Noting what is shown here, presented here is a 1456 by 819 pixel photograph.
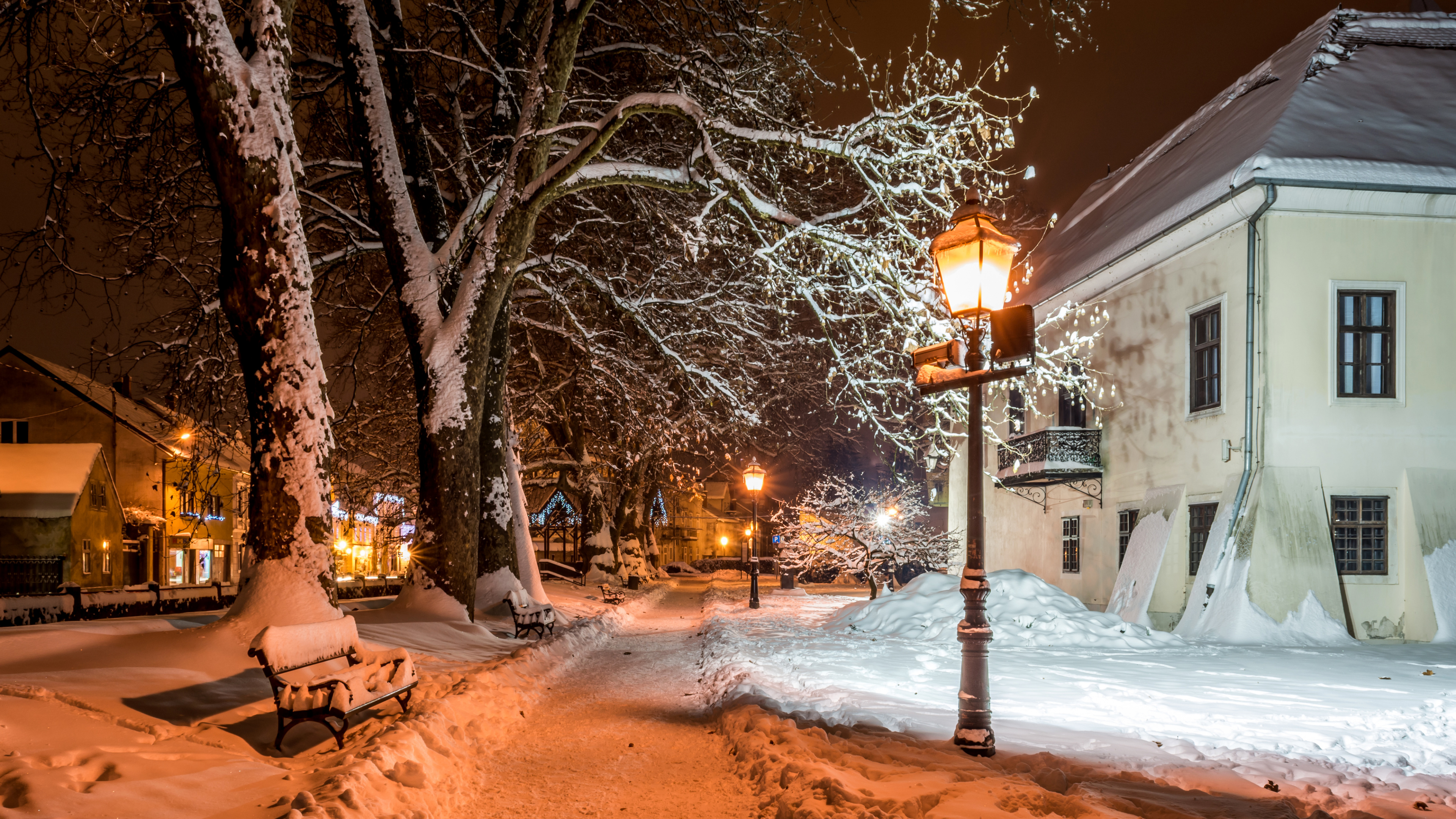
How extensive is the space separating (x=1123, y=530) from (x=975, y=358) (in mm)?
17013

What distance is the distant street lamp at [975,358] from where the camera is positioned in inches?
284

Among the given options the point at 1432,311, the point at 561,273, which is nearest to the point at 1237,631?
the point at 1432,311

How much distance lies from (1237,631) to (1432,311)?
736 cm

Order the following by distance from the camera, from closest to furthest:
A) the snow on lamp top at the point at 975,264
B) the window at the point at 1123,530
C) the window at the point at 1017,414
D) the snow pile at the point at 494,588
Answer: the snow on lamp top at the point at 975,264 → the snow pile at the point at 494,588 → the window at the point at 1123,530 → the window at the point at 1017,414

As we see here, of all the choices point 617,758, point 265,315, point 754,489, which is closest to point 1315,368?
point 754,489

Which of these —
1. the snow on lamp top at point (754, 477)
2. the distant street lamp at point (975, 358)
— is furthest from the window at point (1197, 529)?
the distant street lamp at point (975, 358)

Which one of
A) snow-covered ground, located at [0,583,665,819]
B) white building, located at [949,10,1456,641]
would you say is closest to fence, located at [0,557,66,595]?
snow-covered ground, located at [0,583,665,819]

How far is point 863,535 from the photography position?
110ft

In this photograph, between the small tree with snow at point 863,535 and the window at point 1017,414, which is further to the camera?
the small tree with snow at point 863,535

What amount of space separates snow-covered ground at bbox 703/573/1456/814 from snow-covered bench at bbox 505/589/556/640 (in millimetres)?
2478

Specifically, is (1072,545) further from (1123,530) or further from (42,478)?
(42,478)

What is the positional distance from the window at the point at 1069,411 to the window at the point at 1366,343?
6.77m

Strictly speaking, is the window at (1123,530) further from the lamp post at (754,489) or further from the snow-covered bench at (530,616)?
the snow-covered bench at (530,616)

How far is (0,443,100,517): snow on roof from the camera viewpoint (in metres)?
38.0
